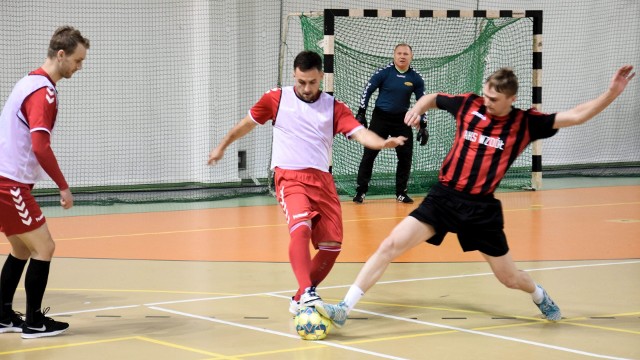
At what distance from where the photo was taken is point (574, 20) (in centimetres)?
2214

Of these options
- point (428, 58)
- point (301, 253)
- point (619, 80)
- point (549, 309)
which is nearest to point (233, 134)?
point (301, 253)

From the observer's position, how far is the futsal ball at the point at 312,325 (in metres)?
6.88

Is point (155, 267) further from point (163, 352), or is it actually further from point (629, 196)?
point (629, 196)

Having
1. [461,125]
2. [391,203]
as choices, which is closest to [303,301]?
[461,125]

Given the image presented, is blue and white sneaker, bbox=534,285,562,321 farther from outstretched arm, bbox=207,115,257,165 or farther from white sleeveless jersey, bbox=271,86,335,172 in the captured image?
outstretched arm, bbox=207,115,257,165

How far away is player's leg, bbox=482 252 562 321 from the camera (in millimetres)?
7352

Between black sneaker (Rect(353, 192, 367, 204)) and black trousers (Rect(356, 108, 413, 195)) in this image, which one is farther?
black sneaker (Rect(353, 192, 367, 204))

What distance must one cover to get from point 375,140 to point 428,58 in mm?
11616

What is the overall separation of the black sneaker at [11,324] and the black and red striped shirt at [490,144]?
128 inches

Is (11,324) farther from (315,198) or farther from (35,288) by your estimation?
(315,198)

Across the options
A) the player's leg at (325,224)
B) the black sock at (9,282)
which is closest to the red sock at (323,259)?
the player's leg at (325,224)

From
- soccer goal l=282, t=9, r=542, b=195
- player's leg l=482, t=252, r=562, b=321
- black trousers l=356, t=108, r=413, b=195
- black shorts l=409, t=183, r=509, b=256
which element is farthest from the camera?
soccer goal l=282, t=9, r=542, b=195

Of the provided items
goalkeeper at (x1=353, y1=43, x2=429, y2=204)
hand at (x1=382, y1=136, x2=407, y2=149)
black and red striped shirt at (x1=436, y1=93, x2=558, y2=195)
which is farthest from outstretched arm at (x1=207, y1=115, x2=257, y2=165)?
goalkeeper at (x1=353, y1=43, x2=429, y2=204)

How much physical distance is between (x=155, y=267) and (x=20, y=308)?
2222mm
